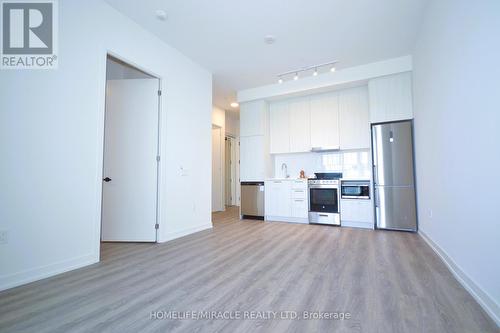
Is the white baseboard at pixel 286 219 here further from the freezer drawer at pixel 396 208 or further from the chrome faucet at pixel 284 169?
the freezer drawer at pixel 396 208

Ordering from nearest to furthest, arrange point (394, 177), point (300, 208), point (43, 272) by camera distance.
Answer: point (43, 272) < point (394, 177) < point (300, 208)

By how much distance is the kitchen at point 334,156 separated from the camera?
3994 millimetres

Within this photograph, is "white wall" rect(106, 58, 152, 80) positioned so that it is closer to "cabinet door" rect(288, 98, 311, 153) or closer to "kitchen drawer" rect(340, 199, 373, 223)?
"cabinet door" rect(288, 98, 311, 153)

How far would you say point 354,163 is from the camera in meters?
4.84

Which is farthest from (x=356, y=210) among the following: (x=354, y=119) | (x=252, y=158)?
(x=252, y=158)

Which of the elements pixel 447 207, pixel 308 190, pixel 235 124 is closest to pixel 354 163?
pixel 308 190

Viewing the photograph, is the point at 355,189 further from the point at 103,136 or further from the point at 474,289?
the point at 103,136

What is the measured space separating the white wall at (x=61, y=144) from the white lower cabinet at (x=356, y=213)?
3295 millimetres

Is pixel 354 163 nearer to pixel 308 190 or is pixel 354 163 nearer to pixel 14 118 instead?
pixel 308 190

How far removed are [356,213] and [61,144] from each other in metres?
4.54

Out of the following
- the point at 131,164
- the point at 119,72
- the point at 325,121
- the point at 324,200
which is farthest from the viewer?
the point at 325,121

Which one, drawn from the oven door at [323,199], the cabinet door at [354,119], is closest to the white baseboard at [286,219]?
the oven door at [323,199]

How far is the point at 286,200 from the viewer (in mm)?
4945

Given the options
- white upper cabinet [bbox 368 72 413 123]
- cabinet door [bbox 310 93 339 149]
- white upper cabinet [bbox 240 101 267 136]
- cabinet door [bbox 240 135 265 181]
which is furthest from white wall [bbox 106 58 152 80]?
white upper cabinet [bbox 368 72 413 123]
